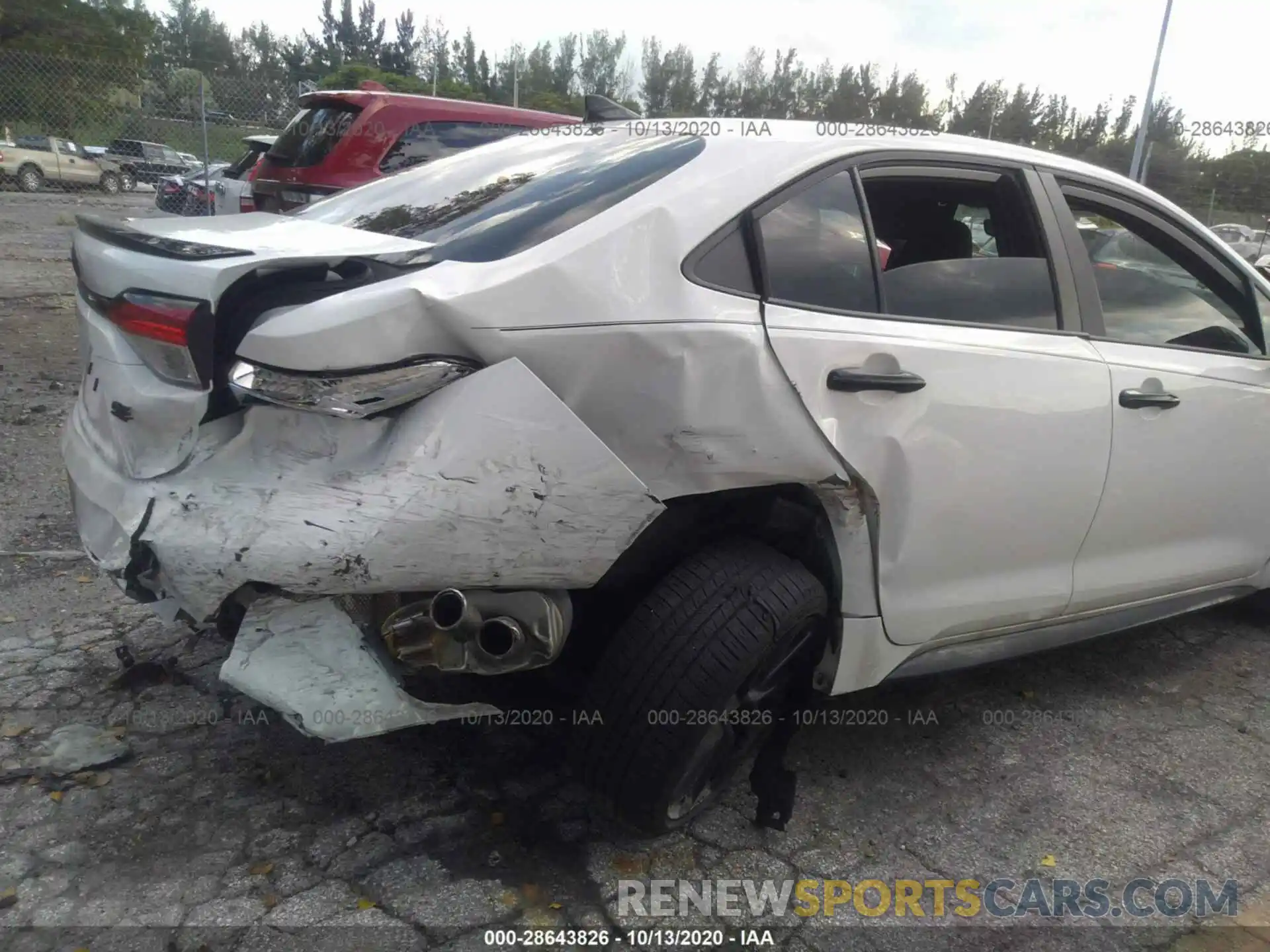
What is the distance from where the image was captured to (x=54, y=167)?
23.2 m

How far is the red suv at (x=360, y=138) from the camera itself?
723 centimetres

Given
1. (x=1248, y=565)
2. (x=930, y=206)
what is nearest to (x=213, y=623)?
(x=930, y=206)

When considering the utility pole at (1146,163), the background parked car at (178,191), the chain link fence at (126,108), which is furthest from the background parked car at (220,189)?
the utility pole at (1146,163)

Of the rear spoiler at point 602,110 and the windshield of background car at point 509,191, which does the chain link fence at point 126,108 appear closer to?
the rear spoiler at point 602,110

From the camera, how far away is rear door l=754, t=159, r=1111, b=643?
2.10 meters

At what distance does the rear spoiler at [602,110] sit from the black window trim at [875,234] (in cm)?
129

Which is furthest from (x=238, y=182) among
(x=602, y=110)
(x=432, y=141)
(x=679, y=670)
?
(x=679, y=670)

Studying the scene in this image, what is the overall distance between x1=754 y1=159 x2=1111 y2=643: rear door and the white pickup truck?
975 inches

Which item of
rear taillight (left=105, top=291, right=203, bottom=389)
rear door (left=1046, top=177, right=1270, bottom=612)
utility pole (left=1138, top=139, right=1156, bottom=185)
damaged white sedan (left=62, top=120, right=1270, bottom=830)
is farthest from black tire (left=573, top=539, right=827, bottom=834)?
utility pole (left=1138, top=139, right=1156, bottom=185)

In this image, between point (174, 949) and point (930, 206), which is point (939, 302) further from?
point (174, 949)

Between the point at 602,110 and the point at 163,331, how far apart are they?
2131mm

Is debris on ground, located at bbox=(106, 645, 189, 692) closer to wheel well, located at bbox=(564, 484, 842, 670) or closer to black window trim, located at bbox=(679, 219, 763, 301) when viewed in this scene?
wheel well, located at bbox=(564, 484, 842, 670)

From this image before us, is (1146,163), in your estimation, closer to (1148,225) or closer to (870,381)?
(1148,225)

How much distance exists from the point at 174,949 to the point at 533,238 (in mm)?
1555
